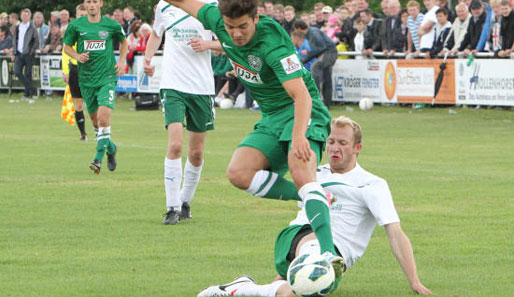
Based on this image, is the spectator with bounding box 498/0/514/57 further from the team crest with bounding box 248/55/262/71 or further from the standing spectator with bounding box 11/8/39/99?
the standing spectator with bounding box 11/8/39/99

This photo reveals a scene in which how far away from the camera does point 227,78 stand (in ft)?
93.7

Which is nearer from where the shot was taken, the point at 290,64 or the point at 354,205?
the point at 354,205

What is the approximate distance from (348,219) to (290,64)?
1034mm

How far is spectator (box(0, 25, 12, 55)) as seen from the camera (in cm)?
3716

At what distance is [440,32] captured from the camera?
2339 centimetres

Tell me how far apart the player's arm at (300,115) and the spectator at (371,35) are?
1863cm

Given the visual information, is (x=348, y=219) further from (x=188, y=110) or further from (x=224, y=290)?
(x=188, y=110)

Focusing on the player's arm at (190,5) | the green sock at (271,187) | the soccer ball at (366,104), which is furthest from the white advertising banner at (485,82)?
the green sock at (271,187)

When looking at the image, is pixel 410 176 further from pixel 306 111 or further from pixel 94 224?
pixel 306 111

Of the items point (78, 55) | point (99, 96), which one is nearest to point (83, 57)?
point (78, 55)

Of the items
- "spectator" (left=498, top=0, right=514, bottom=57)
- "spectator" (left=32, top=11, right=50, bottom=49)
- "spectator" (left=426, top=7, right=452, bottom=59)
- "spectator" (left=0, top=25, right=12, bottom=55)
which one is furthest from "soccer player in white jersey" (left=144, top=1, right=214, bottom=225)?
"spectator" (left=0, top=25, right=12, bottom=55)

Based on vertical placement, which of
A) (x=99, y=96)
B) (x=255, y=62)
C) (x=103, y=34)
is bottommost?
(x=99, y=96)

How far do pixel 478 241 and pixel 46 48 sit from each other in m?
27.6

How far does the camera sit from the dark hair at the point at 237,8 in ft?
21.8
